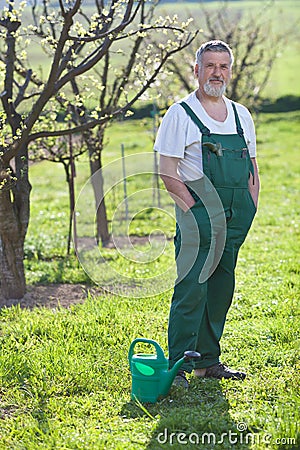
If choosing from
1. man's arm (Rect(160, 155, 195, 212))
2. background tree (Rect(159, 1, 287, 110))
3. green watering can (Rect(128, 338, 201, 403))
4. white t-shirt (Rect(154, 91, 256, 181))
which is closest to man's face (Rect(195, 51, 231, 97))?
white t-shirt (Rect(154, 91, 256, 181))

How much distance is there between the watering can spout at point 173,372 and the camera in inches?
170

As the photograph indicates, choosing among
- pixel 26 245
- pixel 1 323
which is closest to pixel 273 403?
pixel 1 323

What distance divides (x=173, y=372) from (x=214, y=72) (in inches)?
74.2

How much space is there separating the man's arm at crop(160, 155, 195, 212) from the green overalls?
0.06 meters

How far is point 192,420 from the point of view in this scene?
4.01 meters

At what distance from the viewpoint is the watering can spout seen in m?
4.31

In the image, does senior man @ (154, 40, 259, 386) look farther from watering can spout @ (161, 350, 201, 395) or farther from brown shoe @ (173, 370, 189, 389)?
watering can spout @ (161, 350, 201, 395)

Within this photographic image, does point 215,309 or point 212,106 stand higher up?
point 212,106

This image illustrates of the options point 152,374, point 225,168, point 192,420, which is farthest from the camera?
point 225,168

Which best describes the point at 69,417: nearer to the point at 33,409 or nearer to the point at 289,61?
the point at 33,409

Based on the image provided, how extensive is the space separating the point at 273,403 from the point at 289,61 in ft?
141

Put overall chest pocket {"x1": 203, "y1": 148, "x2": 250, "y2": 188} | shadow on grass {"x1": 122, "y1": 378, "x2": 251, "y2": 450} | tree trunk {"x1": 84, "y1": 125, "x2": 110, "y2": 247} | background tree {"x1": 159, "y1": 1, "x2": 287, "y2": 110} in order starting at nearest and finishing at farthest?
shadow on grass {"x1": 122, "y1": 378, "x2": 251, "y2": 450} → overall chest pocket {"x1": 203, "y1": 148, "x2": 250, "y2": 188} → tree trunk {"x1": 84, "y1": 125, "x2": 110, "y2": 247} → background tree {"x1": 159, "y1": 1, "x2": 287, "y2": 110}

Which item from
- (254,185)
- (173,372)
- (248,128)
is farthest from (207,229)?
(173,372)

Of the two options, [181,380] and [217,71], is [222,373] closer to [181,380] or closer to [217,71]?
[181,380]
